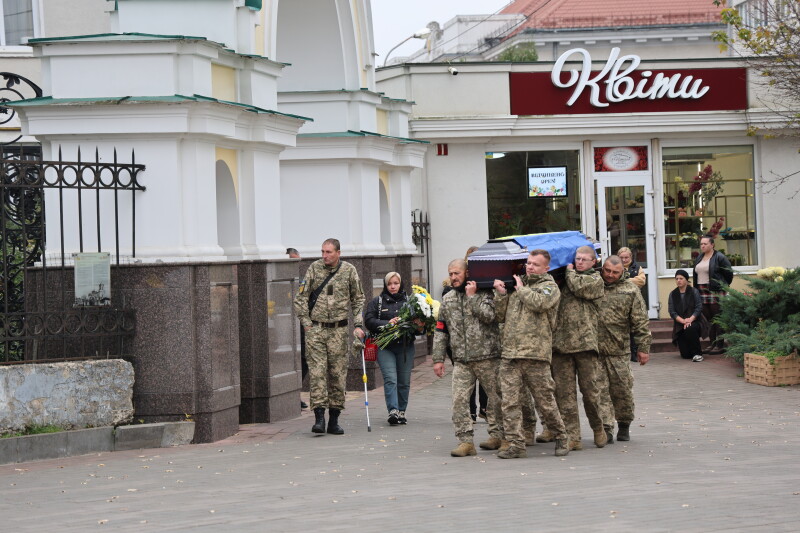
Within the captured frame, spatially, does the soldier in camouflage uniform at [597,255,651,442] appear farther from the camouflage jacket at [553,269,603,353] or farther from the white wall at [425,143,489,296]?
the white wall at [425,143,489,296]

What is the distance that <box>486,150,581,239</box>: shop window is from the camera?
24672mm

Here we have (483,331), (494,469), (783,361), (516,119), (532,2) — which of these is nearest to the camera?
(494,469)

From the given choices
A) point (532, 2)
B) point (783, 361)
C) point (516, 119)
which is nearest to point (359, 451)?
point (783, 361)

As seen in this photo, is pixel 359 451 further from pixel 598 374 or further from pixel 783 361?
pixel 783 361

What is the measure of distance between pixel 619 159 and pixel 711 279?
15.4 feet

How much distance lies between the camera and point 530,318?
37.2 feet

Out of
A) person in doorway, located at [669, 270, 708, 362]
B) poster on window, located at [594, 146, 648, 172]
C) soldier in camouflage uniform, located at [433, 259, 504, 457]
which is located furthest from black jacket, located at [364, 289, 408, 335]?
poster on window, located at [594, 146, 648, 172]

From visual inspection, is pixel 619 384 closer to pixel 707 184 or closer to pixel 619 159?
pixel 619 159

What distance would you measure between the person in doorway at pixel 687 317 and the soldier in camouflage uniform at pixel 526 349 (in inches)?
361

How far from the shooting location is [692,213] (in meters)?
24.9

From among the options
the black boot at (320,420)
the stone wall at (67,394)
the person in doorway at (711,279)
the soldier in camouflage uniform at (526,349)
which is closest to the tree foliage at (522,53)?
the person in doorway at (711,279)

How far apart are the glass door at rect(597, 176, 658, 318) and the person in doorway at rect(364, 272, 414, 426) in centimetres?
→ 1069

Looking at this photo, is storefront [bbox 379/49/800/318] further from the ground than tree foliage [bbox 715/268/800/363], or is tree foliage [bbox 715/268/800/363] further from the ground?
storefront [bbox 379/49/800/318]

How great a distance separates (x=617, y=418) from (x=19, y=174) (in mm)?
5918
